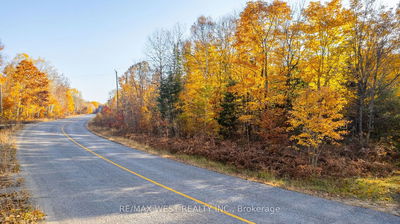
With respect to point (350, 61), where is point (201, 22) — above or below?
above

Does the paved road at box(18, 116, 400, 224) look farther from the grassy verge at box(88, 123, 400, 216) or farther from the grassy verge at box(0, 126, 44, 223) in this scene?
the grassy verge at box(88, 123, 400, 216)

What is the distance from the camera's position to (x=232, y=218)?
577 cm

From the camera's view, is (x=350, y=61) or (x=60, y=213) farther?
(x=350, y=61)

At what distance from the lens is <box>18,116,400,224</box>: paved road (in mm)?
5840

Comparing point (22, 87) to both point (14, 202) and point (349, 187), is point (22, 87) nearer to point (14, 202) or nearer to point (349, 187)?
point (14, 202)

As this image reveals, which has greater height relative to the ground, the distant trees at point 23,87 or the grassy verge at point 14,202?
the distant trees at point 23,87

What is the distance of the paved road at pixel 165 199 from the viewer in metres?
5.84

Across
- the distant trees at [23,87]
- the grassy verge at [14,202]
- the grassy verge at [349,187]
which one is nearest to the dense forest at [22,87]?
the distant trees at [23,87]

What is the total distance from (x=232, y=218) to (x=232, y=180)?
3.79 metres

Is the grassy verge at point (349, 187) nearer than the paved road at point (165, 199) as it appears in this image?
No

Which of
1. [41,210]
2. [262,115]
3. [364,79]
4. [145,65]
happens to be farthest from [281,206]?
[145,65]

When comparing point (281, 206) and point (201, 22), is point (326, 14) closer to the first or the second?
point (201, 22)

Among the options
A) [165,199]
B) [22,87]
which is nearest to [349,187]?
[165,199]

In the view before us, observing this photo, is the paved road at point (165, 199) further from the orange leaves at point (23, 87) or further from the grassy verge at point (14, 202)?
the orange leaves at point (23, 87)
